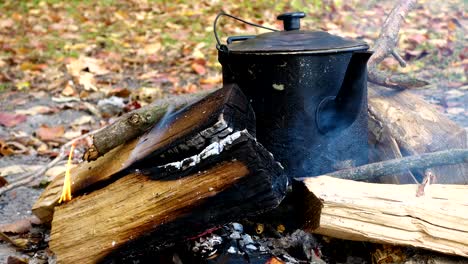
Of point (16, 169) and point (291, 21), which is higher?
point (291, 21)

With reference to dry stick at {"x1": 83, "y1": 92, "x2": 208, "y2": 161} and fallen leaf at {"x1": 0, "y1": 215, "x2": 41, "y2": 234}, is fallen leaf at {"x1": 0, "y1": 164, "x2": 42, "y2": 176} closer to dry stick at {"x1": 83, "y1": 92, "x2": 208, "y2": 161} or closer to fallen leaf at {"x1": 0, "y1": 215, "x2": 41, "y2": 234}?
fallen leaf at {"x1": 0, "y1": 215, "x2": 41, "y2": 234}

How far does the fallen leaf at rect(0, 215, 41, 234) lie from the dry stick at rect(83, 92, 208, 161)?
55 centimetres

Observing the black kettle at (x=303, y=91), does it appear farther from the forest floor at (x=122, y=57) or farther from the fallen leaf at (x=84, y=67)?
the fallen leaf at (x=84, y=67)

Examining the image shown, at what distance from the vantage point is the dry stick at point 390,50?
2.40 m

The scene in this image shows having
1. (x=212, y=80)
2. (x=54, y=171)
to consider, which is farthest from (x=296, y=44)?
(x=212, y=80)

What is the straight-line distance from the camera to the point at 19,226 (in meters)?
2.14

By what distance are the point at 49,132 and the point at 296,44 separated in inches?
88.2

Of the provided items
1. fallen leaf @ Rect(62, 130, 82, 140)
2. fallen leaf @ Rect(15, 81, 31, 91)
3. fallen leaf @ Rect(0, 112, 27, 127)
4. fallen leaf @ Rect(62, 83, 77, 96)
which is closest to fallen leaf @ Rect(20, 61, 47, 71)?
fallen leaf @ Rect(15, 81, 31, 91)

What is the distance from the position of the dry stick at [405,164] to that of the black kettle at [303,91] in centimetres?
11

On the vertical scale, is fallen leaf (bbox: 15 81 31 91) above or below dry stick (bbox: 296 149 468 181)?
below

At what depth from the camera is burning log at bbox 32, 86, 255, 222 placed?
145cm

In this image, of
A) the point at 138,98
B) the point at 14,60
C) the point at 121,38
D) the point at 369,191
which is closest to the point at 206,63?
the point at 138,98

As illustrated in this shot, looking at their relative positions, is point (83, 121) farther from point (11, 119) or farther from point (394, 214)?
point (394, 214)

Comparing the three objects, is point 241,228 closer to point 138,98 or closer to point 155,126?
point 155,126
